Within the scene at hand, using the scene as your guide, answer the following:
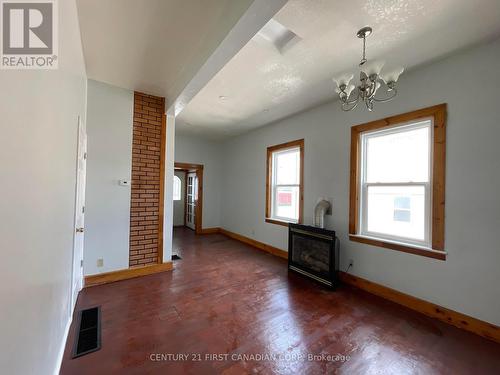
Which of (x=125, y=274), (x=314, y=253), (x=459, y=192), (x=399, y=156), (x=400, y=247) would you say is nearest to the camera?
(x=459, y=192)

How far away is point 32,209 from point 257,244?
450 centimetres

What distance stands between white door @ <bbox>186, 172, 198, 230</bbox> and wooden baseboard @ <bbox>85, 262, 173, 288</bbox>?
3.19 meters

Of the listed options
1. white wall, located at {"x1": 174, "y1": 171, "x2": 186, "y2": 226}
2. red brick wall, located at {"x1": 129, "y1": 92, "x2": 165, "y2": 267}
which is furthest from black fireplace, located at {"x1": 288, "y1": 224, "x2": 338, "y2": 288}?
white wall, located at {"x1": 174, "y1": 171, "x2": 186, "y2": 226}

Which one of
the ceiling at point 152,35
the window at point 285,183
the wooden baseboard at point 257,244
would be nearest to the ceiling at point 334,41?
the ceiling at point 152,35

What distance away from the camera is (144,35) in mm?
2076

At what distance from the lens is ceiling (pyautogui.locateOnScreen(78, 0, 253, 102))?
5.67 ft

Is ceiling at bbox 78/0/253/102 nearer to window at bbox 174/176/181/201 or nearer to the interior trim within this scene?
the interior trim

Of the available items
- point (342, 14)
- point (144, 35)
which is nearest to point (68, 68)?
point (144, 35)

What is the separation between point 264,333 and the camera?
2.08 metres

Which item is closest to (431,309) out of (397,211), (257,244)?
(397,211)

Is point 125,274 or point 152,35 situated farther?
point 125,274

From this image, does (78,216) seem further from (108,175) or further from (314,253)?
(314,253)

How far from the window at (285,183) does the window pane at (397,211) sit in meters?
1.26

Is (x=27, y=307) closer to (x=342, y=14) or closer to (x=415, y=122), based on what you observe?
(x=342, y=14)
